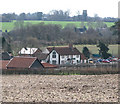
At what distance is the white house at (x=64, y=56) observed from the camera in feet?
155

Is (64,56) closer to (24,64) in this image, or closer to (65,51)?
(65,51)

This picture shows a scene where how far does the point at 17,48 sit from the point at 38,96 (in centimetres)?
4064

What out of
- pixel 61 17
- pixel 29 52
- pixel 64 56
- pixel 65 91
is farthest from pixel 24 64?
pixel 61 17

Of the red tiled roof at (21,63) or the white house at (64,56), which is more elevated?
the red tiled roof at (21,63)

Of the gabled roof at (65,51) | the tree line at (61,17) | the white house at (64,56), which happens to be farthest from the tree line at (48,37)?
the tree line at (61,17)

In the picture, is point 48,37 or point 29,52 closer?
point 29,52

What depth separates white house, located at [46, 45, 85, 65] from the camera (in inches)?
1863

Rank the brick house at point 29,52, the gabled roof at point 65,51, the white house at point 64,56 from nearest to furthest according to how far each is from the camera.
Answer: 1. the white house at point 64,56
2. the gabled roof at point 65,51
3. the brick house at point 29,52

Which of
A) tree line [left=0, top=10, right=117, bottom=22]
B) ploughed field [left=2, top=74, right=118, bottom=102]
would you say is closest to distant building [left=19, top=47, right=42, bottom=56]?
ploughed field [left=2, top=74, right=118, bottom=102]

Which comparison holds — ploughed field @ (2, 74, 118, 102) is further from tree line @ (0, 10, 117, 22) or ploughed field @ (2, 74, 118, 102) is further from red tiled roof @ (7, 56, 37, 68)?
tree line @ (0, 10, 117, 22)

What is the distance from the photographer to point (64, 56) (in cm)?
4775

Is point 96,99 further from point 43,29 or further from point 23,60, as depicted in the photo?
point 43,29

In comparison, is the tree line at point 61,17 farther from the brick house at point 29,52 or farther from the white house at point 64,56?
the white house at point 64,56

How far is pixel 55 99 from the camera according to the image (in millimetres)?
15164
